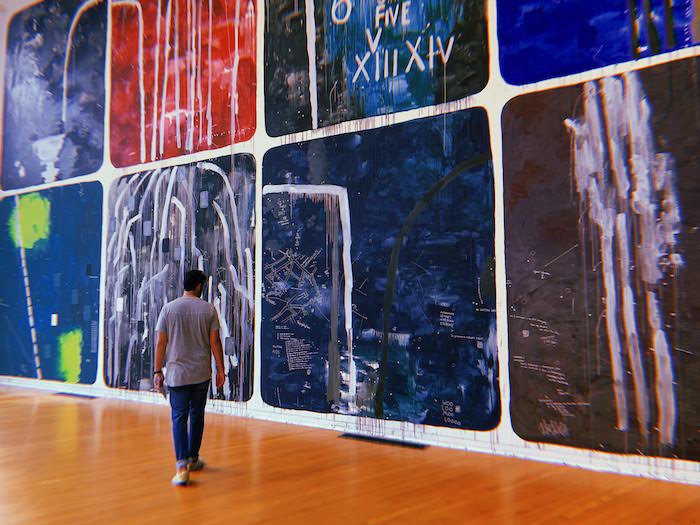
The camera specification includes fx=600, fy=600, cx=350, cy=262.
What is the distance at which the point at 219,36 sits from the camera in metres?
5.48

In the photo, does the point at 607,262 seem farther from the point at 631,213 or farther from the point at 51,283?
the point at 51,283

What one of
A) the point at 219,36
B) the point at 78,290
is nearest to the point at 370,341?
the point at 219,36

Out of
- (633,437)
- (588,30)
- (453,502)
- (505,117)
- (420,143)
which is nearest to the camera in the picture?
(453,502)

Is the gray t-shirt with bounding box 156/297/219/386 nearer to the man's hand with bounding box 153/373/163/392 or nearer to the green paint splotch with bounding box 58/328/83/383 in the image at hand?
the man's hand with bounding box 153/373/163/392

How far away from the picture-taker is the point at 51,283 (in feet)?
22.1

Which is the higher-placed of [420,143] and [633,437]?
[420,143]

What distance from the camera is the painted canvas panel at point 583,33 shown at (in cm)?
326

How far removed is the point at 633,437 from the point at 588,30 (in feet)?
7.64

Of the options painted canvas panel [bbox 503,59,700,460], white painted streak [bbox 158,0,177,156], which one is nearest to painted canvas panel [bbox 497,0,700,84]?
painted canvas panel [bbox 503,59,700,460]

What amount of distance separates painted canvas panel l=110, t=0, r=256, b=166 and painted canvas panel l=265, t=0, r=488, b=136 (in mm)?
362

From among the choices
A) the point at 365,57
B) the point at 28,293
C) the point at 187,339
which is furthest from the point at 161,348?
the point at 28,293

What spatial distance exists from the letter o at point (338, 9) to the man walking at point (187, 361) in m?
2.48

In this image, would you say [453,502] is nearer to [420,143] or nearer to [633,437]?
[633,437]

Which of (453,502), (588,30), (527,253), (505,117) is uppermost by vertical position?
(588,30)
